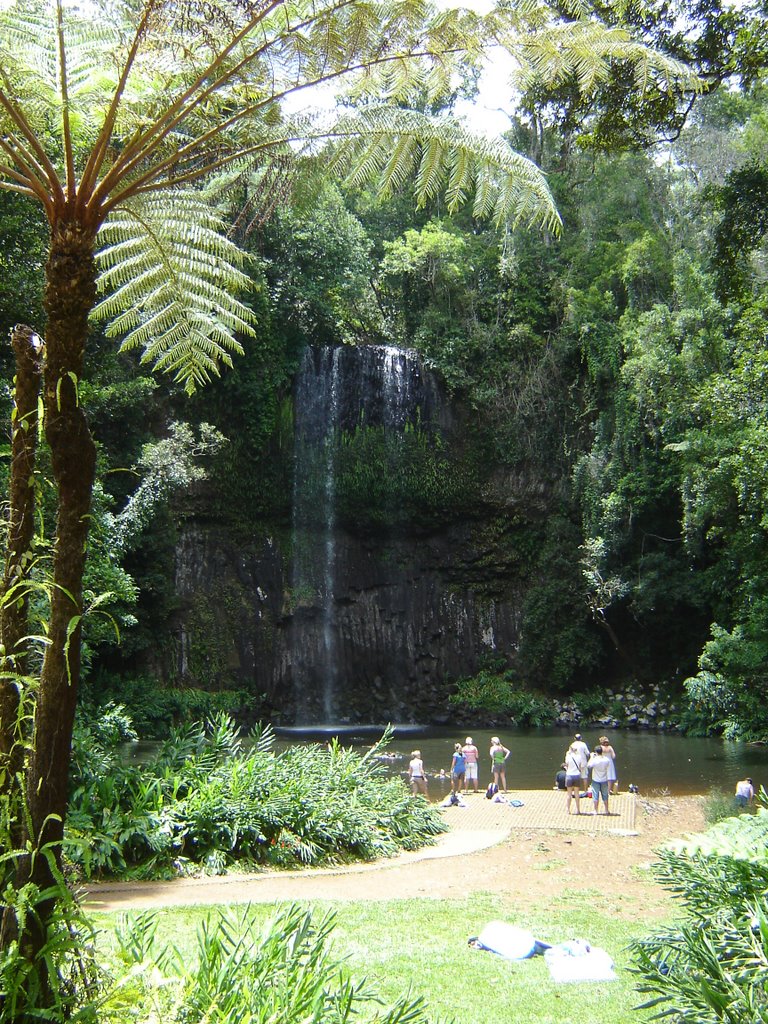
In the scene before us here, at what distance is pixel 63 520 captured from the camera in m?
3.67

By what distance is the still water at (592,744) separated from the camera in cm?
1592

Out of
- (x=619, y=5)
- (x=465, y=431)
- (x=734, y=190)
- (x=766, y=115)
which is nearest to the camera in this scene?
(x=619, y=5)

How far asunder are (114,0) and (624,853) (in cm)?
962

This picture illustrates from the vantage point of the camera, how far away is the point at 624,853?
34.0 ft

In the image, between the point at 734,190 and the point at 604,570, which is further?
the point at 604,570

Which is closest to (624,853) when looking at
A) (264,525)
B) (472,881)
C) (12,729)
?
(472,881)

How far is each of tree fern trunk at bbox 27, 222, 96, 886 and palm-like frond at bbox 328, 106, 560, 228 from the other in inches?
92.6

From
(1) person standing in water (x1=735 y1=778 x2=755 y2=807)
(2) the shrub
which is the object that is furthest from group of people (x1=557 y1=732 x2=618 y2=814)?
(2) the shrub

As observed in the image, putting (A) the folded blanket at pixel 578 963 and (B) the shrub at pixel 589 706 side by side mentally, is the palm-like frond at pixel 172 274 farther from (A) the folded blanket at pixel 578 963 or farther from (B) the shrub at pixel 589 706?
(B) the shrub at pixel 589 706

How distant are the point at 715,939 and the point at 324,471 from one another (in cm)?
2287

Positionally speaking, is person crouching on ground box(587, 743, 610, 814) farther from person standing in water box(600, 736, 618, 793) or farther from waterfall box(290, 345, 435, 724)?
waterfall box(290, 345, 435, 724)

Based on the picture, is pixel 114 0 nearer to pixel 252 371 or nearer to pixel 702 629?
pixel 252 371

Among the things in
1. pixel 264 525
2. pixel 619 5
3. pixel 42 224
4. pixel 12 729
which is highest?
pixel 42 224

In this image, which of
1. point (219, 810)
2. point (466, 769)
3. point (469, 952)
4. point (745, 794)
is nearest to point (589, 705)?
point (466, 769)
